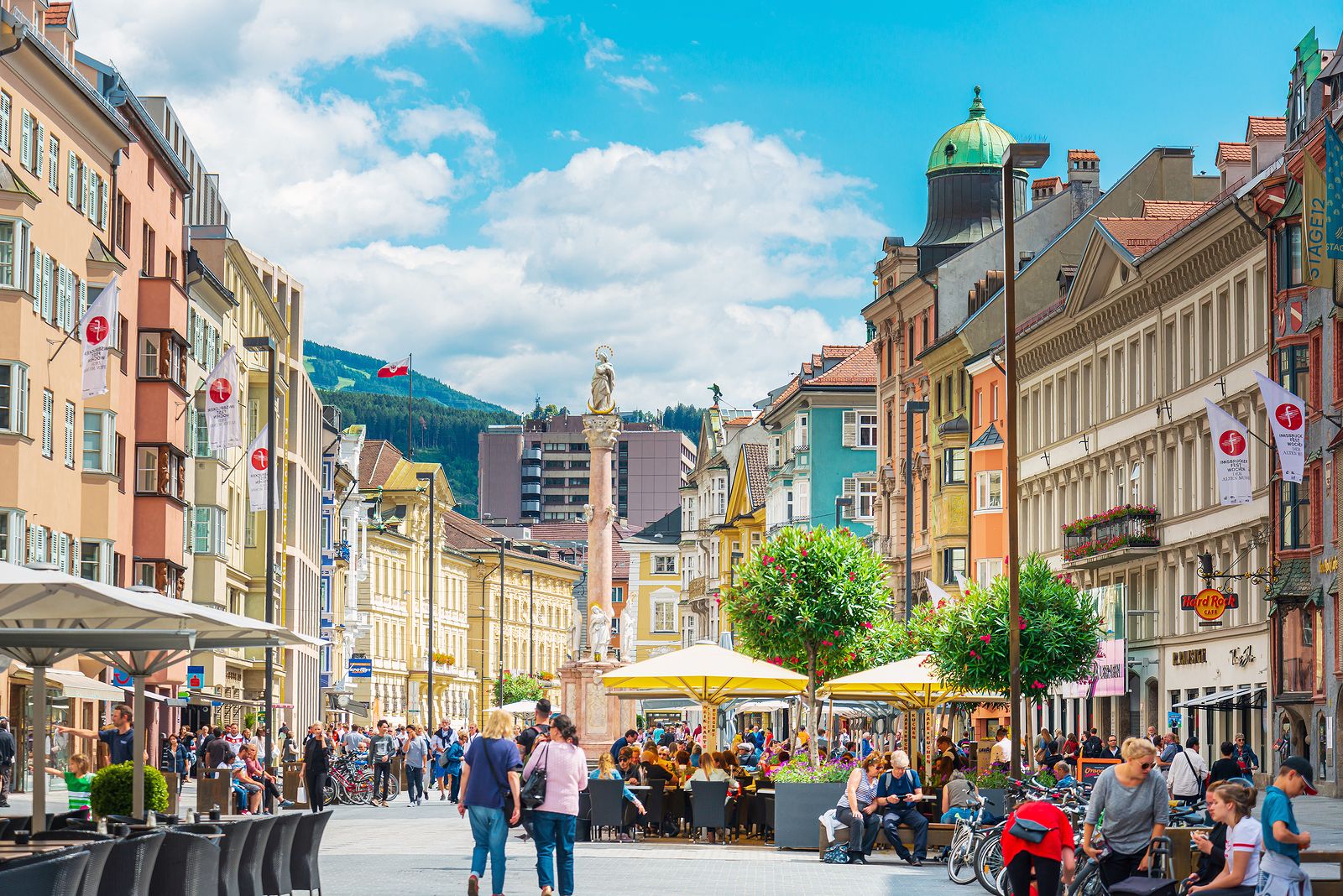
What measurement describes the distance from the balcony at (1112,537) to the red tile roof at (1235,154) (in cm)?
991

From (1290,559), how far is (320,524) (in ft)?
192

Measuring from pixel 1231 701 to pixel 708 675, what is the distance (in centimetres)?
2215

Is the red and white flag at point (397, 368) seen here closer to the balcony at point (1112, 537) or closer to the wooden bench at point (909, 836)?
the balcony at point (1112, 537)

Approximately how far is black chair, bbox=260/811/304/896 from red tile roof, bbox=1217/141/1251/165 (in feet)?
160

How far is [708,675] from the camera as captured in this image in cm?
3544

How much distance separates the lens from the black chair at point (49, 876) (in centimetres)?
1170

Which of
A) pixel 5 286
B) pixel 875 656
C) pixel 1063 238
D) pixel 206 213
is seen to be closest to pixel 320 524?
pixel 206 213

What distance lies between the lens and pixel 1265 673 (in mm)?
51812

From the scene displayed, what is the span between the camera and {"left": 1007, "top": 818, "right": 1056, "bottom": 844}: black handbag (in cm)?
1750

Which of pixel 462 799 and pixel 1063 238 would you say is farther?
pixel 1063 238

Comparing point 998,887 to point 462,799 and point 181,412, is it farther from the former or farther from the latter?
point 181,412

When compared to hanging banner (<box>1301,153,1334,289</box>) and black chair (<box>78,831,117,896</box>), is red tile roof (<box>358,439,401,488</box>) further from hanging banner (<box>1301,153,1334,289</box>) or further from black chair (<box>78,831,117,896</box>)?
black chair (<box>78,831,117,896</box>)

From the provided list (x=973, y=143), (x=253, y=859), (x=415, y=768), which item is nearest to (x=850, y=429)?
(x=973, y=143)

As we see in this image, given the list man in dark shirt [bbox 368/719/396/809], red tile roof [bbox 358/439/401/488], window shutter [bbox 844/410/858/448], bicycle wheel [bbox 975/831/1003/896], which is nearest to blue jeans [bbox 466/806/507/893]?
bicycle wheel [bbox 975/831/1003/896]
